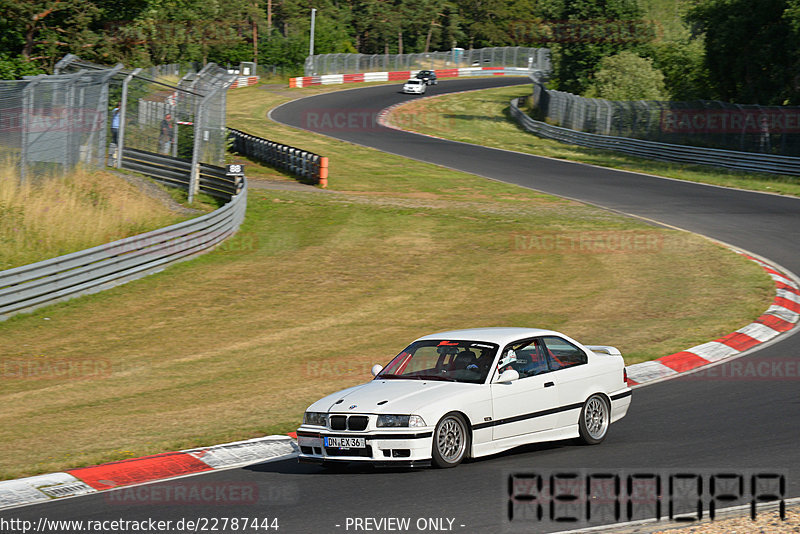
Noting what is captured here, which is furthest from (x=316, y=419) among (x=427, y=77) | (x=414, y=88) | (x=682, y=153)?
(x=427, y=77)

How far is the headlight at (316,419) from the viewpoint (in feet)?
29.4

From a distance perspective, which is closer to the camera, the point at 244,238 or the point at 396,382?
the point at 396,382

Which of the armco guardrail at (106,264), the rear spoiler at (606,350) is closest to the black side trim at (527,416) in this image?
the rear spoiler at (606,350)

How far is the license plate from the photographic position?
8.62m

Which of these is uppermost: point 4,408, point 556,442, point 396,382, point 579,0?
point 579,0

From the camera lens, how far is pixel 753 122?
127 ft

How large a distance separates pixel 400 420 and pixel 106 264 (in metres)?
13.2

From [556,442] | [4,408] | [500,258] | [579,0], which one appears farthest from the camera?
[579,0]

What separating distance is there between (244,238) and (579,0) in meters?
41.2

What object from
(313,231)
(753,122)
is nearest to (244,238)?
(313,231)

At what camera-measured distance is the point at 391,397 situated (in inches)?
352

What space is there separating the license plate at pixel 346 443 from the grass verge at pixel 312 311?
221 cm

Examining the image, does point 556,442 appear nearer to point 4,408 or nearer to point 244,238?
point 4,408

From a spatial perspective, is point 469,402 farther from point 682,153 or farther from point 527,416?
point 682,153
